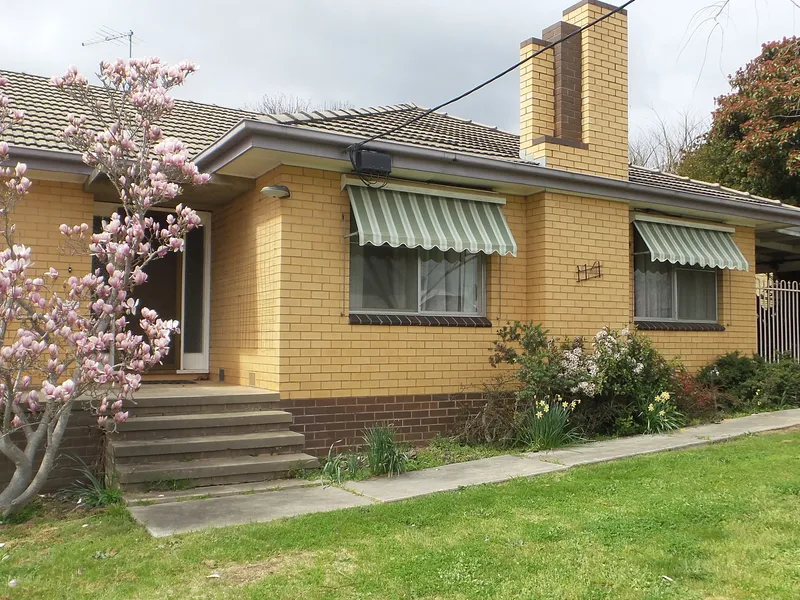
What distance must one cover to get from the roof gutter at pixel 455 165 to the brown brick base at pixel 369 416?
2.78 metres

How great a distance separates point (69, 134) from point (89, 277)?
158 cm

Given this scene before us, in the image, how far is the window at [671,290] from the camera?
11141 mm

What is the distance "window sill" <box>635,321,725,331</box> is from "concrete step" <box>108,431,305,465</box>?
581cm

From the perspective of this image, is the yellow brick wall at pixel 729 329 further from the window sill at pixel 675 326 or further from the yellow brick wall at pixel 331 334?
the yellow brick wall at pixel 331 334

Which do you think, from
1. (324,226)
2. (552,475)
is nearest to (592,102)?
(324,226)

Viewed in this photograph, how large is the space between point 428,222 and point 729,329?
6.28m

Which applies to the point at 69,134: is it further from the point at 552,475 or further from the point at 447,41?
the point at 552,475

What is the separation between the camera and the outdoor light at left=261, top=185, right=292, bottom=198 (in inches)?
309

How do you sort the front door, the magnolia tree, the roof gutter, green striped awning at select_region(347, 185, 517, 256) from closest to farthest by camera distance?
the magnolia tree, the roof gutter, green striped awning at select_region(347, 185, 517, 256), the front door

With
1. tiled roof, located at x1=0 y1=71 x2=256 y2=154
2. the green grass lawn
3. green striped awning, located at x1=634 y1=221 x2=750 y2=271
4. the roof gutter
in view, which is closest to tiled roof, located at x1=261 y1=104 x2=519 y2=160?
the roof gutter

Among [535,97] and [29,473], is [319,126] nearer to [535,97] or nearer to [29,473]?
[535,97]

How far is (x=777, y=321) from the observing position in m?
13.1

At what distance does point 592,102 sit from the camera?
33.3ft

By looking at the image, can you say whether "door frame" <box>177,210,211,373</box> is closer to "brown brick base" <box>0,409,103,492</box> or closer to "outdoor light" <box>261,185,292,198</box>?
"outdoor light" <box>261,185,292,198</box>
